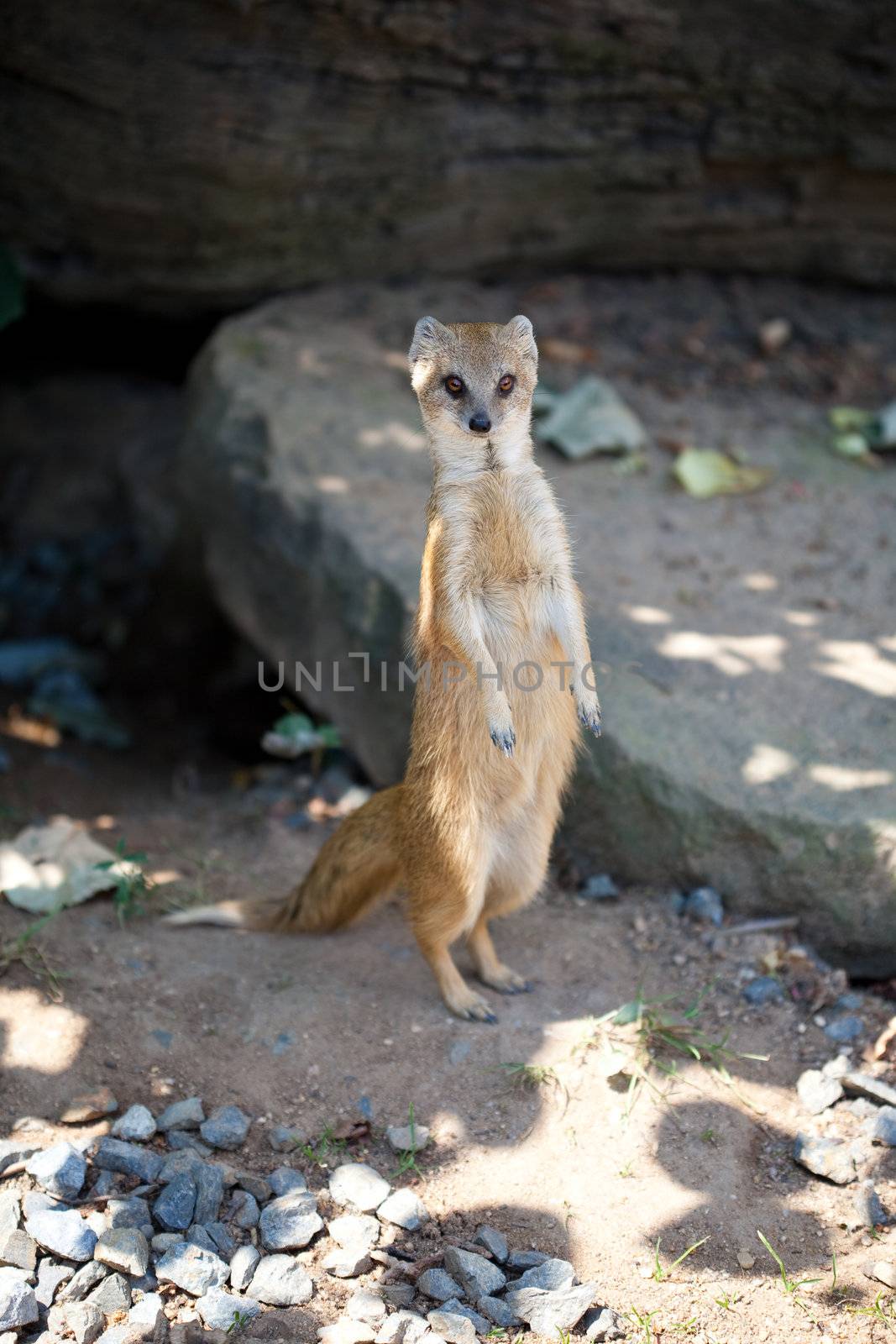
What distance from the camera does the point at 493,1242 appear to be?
2906 mm

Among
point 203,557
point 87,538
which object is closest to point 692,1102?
point 203,557

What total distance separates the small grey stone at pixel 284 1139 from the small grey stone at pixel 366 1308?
0.50 m

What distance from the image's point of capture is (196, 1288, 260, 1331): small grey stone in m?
2.68

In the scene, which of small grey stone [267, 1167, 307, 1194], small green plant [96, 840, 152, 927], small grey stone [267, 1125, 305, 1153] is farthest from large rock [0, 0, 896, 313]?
small grey stone [267, 1167, 307, 1194]

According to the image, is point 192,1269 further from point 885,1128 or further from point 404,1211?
point 885,1128

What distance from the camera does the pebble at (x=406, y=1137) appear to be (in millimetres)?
3191

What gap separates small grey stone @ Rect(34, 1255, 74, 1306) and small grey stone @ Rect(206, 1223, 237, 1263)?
1.05 feet

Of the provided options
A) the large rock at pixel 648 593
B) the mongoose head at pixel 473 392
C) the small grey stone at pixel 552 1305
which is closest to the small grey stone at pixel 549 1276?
the small grey stone at pixel 552 1305

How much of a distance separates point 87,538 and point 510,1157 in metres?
5.08

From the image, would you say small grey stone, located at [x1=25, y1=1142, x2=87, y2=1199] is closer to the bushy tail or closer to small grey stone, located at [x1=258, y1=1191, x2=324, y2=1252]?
small grey stone, located at [x1=258, y1=1191, x2=324, y2=1252]

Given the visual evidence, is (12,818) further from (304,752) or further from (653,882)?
(653,882)

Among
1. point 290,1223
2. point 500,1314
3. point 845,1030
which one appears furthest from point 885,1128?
point 290,1223

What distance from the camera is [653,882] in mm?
4160

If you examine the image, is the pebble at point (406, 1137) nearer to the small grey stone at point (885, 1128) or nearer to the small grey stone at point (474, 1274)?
the small grey stone at point (474, 1274)
